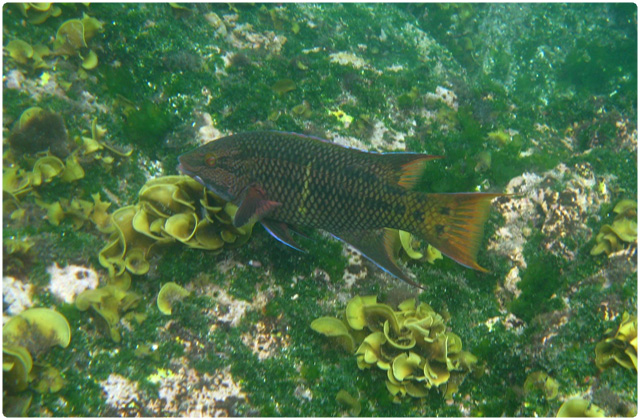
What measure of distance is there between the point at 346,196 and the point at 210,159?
4.46 feet

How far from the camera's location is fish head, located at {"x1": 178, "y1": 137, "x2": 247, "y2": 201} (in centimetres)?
327

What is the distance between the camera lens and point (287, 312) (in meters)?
3.56

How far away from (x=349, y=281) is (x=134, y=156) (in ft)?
A: 10.8

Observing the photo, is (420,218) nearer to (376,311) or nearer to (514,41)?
(376,311)

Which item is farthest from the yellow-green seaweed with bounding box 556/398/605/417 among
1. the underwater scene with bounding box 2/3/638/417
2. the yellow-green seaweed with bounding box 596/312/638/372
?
the yellow-green seaweed with bounding box 596/312/638/372

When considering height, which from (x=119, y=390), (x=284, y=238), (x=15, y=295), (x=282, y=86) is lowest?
(x=119, y=390)

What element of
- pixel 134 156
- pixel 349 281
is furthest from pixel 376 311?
pixel 134 156

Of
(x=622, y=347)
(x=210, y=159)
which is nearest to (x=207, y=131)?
(x=210, y=159)

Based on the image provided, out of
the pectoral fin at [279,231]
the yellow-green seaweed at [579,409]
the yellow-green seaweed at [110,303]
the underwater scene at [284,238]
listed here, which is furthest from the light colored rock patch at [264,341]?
the yellow-green seaweed at [579,409]

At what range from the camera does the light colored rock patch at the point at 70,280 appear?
3.40 meters

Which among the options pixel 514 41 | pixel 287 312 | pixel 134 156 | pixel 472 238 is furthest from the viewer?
pixel 514 41

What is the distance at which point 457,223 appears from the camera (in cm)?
285

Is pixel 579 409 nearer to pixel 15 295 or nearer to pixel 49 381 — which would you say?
pixel 49 381

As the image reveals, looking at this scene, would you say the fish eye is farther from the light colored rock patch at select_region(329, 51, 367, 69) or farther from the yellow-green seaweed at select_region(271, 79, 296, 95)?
the light colored rock patch at select_region(329, 51, 367, 69)
